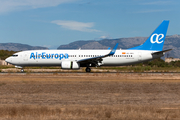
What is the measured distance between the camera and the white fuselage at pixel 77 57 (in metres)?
36.2

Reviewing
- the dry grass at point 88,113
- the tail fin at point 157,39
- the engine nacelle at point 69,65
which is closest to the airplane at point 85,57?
the tail fin at point 157,39

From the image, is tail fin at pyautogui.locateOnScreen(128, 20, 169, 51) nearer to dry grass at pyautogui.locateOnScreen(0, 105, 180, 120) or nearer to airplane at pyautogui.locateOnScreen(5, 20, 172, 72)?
airplane at pyautogui.locateOnScreen(5, 20, 172, 72)

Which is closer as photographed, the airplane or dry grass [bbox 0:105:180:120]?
dry grass [bbox 0:105:180:120]

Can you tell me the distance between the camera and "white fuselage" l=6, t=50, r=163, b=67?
36250 mm

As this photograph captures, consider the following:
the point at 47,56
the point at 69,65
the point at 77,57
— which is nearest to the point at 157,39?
the point at 77,57

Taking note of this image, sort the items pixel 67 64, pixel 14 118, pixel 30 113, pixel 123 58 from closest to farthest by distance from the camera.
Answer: pixel 14 118 → pixel 30 113 → pixel 67 64 → pixel 123 58

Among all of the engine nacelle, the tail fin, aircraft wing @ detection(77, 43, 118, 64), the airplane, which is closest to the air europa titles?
the airplane

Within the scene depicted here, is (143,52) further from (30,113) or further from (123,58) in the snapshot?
(30,113)

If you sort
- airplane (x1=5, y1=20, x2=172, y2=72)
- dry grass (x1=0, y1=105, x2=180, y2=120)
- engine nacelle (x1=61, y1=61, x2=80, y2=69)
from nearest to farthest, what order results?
dry grass (x1=0, y1=105, x2=180, y2=120) → engine nacelle (x1=61, y1=61, x2=80, y2=69) → airplane (x1=5, y1=20, x2=172, y2=72)

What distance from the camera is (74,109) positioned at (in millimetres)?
10695

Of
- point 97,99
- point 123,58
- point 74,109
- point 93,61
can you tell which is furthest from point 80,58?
point 74,109

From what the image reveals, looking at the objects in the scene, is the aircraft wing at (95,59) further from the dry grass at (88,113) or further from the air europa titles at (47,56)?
the dry grass at (88,113)

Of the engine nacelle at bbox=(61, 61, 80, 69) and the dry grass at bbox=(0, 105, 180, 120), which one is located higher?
the engine nacelle at bbox=(61, 61, 80, 69)

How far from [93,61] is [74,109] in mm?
24964
